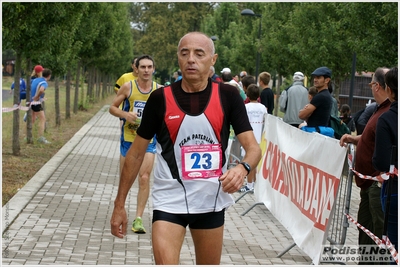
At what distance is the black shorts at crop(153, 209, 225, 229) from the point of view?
471cm

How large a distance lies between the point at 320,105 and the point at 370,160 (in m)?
4.68

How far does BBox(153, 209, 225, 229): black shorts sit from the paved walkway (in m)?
2.43

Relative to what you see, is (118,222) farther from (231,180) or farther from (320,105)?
(320,105)

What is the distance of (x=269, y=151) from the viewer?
32.1ft

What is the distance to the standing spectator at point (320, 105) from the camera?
10.4 metres

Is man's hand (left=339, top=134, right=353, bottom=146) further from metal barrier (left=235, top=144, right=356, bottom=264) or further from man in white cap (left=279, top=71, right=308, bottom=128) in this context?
man in white cap (left=279, top=71, right=308, bottom=128)

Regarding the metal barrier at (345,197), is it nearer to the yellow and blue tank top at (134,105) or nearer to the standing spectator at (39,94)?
the yellow and blue tank top at (134,105)

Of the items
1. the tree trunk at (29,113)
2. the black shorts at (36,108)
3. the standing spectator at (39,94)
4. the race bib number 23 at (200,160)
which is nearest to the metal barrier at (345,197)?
the race bib number 23 at (200,160)

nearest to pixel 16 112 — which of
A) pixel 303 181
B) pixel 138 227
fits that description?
pixel 138 227

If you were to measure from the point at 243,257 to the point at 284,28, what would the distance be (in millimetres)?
26586

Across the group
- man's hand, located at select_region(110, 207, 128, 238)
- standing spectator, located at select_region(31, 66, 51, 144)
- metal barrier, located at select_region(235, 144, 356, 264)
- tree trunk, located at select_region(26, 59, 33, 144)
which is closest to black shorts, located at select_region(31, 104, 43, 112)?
standing spectator, located at select_region(31, 66, 51, 144)

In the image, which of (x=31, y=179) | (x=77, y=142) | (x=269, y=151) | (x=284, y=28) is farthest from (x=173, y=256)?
(x=284, y=28)

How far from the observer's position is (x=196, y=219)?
4750 millimetres

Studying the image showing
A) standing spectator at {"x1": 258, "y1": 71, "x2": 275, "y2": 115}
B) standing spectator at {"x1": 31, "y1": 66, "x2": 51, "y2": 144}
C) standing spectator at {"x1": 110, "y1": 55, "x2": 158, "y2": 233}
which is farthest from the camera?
standing spectator at {"x1": 31, "y1": 66, "x2": 51, "y2": 144}
